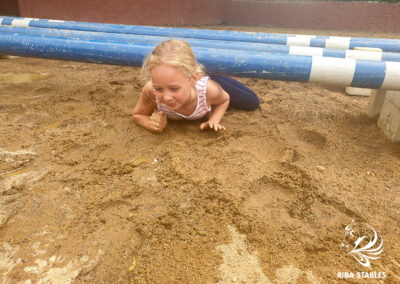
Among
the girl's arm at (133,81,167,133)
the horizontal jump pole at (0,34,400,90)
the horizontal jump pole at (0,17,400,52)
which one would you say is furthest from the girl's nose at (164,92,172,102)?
the horizontal jump pole at (0,17,400,52)

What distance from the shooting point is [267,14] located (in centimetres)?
895

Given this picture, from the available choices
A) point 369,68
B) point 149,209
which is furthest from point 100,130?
point 369,68

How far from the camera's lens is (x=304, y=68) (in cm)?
169

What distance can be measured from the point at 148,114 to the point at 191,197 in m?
0.92

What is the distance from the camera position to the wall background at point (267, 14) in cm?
685

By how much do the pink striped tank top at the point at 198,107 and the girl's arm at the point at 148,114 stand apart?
63mm

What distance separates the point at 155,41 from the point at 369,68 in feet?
5.02

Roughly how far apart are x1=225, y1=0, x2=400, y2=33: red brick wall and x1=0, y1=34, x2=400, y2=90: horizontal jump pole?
323 inches

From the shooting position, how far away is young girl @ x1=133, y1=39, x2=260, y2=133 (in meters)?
1.52

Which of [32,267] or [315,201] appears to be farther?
[315,201]

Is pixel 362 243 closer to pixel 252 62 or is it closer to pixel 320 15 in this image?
pixel 252 62

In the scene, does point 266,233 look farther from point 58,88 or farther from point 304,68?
point 58,88

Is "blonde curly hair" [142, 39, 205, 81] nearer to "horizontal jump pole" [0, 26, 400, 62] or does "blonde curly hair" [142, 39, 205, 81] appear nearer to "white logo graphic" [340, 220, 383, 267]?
"horizontal jump pole" [0, 26, 400, 62]

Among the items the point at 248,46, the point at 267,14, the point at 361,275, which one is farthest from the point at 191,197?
the point at 267,14
